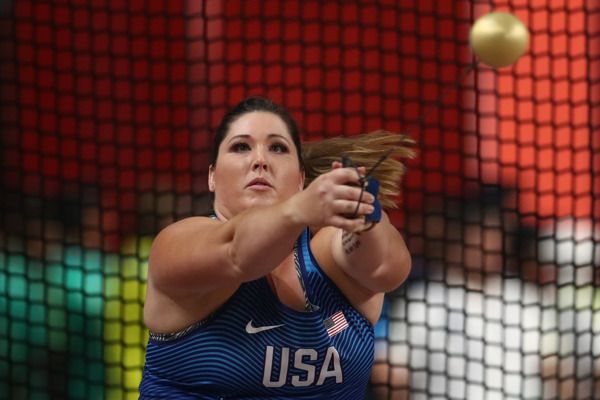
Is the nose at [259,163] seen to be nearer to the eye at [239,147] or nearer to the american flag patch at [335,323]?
the eye at [239,147]

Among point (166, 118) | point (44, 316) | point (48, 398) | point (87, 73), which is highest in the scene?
point (87, 73)

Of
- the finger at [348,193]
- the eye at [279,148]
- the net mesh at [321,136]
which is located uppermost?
the finger at [348,193]

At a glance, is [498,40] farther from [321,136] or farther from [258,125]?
[321,136]

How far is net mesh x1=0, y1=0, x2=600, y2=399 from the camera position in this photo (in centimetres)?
383

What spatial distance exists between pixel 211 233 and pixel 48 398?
2.32 metres

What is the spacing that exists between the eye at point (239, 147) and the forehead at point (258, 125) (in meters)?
0.02

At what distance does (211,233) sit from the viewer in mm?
1849

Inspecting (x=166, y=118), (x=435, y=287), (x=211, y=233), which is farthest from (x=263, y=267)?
(x=166, y=118)

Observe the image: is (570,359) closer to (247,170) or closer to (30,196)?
(30,196)

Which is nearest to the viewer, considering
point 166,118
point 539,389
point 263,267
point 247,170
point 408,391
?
point 263,267

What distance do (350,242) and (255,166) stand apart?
209 millimetres

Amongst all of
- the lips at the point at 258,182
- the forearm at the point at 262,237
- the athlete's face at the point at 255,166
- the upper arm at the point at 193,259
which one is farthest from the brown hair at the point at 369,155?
the forearm at the point at 262,237

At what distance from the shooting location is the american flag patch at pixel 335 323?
6.73ft

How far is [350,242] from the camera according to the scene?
6.53 ft
